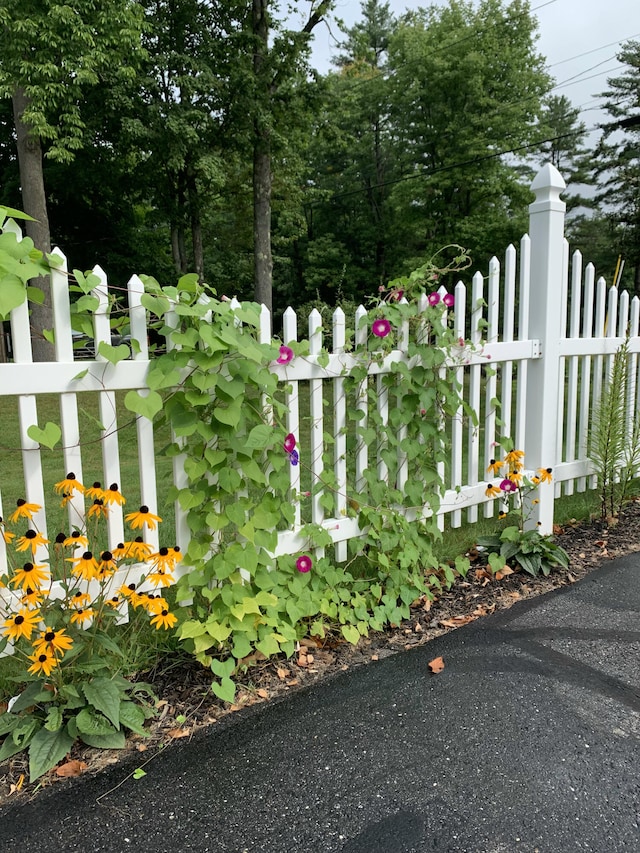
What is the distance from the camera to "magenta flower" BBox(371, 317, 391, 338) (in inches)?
101

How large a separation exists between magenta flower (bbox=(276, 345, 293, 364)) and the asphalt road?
3.88 feet

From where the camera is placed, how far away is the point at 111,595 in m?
2.05

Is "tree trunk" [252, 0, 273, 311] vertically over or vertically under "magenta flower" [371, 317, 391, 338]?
over

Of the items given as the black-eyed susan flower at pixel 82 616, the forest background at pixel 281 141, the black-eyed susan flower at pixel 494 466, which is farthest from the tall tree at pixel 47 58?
the black-eyed susan flower at pixel 82 616

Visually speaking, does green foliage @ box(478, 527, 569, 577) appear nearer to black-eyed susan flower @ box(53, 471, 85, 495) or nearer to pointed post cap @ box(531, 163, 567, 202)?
pointed post cap @ box(531, 163, 567, 202)

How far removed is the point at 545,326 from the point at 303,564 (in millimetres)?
1932

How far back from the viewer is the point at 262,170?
48.2ft

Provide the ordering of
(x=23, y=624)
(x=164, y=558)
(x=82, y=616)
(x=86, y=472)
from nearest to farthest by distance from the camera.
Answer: (x=23, y=624)
(x=82, y=616)
(x=164, y=558)
(x=86, y=472)

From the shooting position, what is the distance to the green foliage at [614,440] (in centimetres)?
366

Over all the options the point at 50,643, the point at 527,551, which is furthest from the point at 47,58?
the point at 50,643

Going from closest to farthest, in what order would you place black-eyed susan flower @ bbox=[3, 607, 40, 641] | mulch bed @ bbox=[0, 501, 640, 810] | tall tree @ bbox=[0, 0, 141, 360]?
black-eyed susan flower @ bbox=[3, 607, 40, 641] → mulch bed @ bbox=[0, 501, 640, 810] → tall tree @ bbox=[0, 0, 141, 360]

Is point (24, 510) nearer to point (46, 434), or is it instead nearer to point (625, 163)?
point (46, 434)

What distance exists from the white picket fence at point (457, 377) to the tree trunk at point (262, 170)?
34.4 feet

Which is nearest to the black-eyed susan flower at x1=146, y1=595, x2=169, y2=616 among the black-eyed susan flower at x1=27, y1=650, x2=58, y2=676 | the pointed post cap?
the black-eyed susan flower at x1=27, y1=650, x2=58, y2=676
